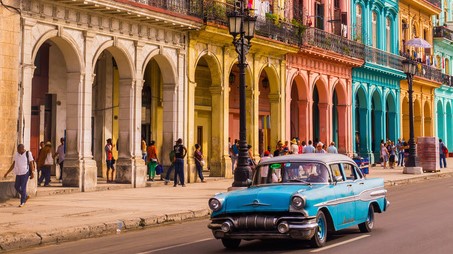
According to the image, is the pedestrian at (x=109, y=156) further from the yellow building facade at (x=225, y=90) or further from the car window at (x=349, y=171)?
the car window at (x=349, y=171)

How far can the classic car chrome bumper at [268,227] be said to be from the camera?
30.4 feet

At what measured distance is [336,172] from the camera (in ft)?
35.4

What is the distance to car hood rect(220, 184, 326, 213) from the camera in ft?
30.9

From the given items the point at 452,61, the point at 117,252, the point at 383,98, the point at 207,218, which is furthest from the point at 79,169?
the point at 452,61

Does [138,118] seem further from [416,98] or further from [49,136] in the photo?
[416,98]

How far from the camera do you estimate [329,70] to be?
116 feet

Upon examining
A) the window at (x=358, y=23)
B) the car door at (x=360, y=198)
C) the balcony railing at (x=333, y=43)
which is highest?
the window at (x=358, y=23)

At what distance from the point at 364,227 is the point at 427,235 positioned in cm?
101

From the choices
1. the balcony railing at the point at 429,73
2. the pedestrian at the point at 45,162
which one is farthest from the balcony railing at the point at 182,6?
the balcony railing at the point at 429,73

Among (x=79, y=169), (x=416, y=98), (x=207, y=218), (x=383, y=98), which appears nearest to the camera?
(x=207, y=218)

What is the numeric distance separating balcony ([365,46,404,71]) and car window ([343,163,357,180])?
28.2 metres

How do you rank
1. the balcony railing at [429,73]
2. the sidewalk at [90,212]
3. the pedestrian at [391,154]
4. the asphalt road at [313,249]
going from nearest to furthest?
1. the asphalt road at [313,249]
2. the sidewalk at [90,212]
3. the pedestrian at [391,154]
4. the balcony railing at [429,73]

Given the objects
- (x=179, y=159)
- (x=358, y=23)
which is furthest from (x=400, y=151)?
(x=179, y=159)

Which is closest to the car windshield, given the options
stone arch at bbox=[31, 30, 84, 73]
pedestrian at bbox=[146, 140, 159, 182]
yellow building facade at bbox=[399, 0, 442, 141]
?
stone arch at bbox=[31, 30, 84, 73]
